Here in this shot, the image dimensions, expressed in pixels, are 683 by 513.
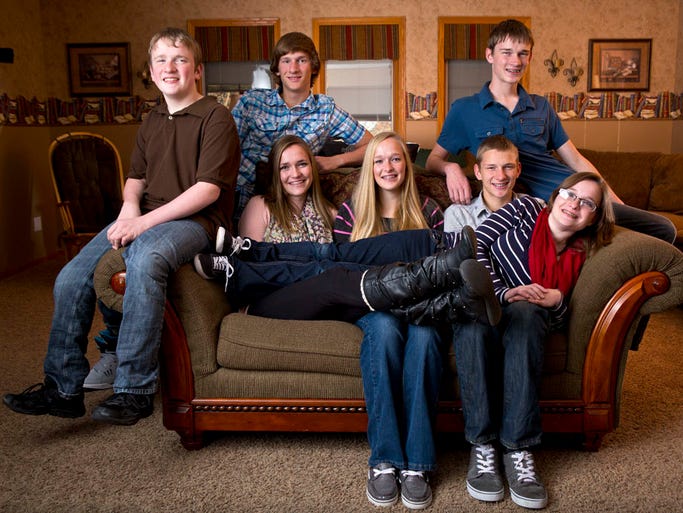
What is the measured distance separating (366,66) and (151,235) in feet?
17.1

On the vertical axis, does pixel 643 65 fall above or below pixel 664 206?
above

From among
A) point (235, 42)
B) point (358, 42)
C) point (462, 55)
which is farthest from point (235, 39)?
point (462, 55)

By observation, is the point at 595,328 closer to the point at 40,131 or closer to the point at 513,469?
the point at 513,469

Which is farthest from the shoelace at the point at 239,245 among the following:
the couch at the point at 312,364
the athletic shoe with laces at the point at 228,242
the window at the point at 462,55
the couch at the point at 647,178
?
the window at the point at 462,55

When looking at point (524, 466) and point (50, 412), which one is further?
point (50, 412)

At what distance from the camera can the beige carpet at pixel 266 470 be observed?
6.19ft

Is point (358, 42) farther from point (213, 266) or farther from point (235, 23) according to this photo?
point (213, 266)

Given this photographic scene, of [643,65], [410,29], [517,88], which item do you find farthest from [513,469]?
[643,65]

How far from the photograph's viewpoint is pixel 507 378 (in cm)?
199

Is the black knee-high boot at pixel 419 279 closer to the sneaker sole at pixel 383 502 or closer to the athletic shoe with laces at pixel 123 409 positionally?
the sneaker sole at pixel 383 502

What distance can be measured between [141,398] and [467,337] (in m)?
1.01

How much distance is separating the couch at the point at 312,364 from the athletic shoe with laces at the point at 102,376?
0.45 metres

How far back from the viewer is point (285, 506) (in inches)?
73.9

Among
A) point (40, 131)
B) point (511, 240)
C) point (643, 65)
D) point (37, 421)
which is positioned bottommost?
point (37, 421)
